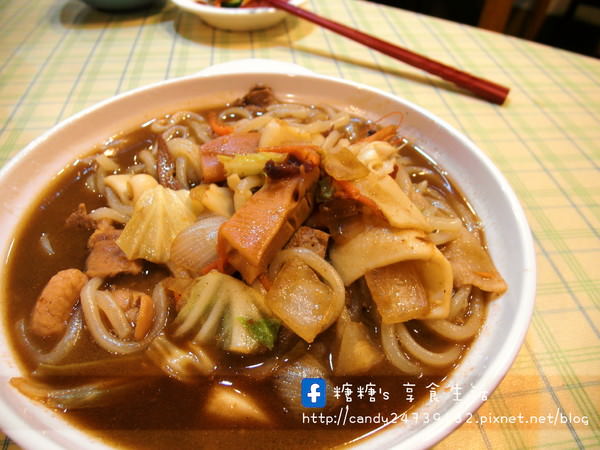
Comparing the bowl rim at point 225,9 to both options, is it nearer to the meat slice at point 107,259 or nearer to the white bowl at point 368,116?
the white bowl at point 368,116

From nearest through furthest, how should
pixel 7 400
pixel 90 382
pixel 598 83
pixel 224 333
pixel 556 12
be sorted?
pixel 7 400 < pixel 90 382 < pixel 224 333 < pixel 598 83 < pixel 556 12

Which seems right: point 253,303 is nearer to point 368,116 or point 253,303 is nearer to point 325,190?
point 325,190

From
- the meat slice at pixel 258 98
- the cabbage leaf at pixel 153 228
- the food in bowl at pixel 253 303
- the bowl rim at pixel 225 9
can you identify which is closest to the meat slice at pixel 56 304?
the food in bowl at pixel 253 303

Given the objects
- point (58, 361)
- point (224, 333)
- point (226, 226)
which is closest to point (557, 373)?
point (224, 333)

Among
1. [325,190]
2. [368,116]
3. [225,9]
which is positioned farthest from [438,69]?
[325,190]

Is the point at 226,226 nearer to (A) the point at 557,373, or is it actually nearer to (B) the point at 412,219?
(B) the point at 412,219

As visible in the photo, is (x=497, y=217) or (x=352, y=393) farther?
(x=497, y=217)
